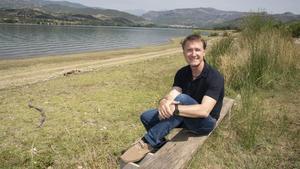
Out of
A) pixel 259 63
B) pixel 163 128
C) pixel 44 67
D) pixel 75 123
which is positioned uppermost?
pixel 259 63

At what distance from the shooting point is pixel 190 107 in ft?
11.4

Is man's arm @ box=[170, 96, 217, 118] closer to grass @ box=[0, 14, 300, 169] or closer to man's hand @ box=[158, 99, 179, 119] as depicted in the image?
man's hand @ box=[158, 99, 179, 119]

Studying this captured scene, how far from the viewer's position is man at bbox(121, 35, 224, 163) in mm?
3498

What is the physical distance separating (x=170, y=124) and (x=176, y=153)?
402mm

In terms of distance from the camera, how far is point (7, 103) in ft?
24.8

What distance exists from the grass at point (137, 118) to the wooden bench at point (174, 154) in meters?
0.39

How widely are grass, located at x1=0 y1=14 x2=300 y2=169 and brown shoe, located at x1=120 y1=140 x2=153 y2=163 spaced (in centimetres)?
62

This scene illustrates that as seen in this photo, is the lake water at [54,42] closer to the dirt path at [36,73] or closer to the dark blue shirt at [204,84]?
the dirt path at [36,73]

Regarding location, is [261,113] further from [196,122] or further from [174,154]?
[174,154]

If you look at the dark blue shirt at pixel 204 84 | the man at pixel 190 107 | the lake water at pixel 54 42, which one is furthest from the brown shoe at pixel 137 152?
the lake water at pixel 54 42

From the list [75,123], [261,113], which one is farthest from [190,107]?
[75,123]

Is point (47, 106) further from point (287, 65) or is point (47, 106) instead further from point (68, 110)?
point (287, 65)

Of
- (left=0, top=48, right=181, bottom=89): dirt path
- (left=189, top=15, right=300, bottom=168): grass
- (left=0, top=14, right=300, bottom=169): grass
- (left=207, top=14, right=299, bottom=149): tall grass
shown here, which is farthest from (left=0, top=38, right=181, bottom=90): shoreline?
(left=189, top=15, right=300, bottom=168): grass

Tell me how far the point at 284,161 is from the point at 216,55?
594 cm
